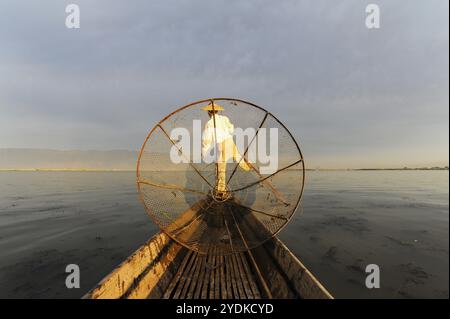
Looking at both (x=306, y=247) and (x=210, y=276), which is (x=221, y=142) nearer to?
(x=210, y=276)

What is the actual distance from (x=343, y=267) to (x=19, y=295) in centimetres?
847

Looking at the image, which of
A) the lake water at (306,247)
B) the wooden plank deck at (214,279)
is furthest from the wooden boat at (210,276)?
the lake water at (306,247)

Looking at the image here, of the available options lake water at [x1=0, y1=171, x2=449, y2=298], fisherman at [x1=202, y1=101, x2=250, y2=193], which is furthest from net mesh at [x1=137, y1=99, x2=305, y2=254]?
lake water at [x1=0, y1=171, x2=449, y2=298]

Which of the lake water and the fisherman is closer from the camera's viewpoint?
the lake water

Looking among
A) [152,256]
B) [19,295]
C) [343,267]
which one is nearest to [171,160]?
[152,256]

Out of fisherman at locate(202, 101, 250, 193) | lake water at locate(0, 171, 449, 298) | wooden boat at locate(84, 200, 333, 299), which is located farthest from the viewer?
fisherman at locate(202, 101, 250, 193)

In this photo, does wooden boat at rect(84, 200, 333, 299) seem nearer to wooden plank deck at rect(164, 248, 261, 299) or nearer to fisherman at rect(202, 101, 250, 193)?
wooden plank deck at rect(164, 248, 261, 299)

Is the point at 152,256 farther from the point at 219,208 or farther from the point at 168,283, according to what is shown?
the point at 219,208

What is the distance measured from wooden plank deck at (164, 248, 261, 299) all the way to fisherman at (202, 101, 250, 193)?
2.88 meters

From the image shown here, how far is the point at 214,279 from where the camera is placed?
4.22m

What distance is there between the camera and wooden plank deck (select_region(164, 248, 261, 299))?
372cm

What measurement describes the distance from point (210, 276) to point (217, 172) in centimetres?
432

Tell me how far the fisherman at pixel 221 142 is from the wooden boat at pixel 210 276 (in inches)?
118

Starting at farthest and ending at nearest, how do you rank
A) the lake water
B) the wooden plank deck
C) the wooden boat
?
the lake water
the wooden plank deck
the wooden boat
